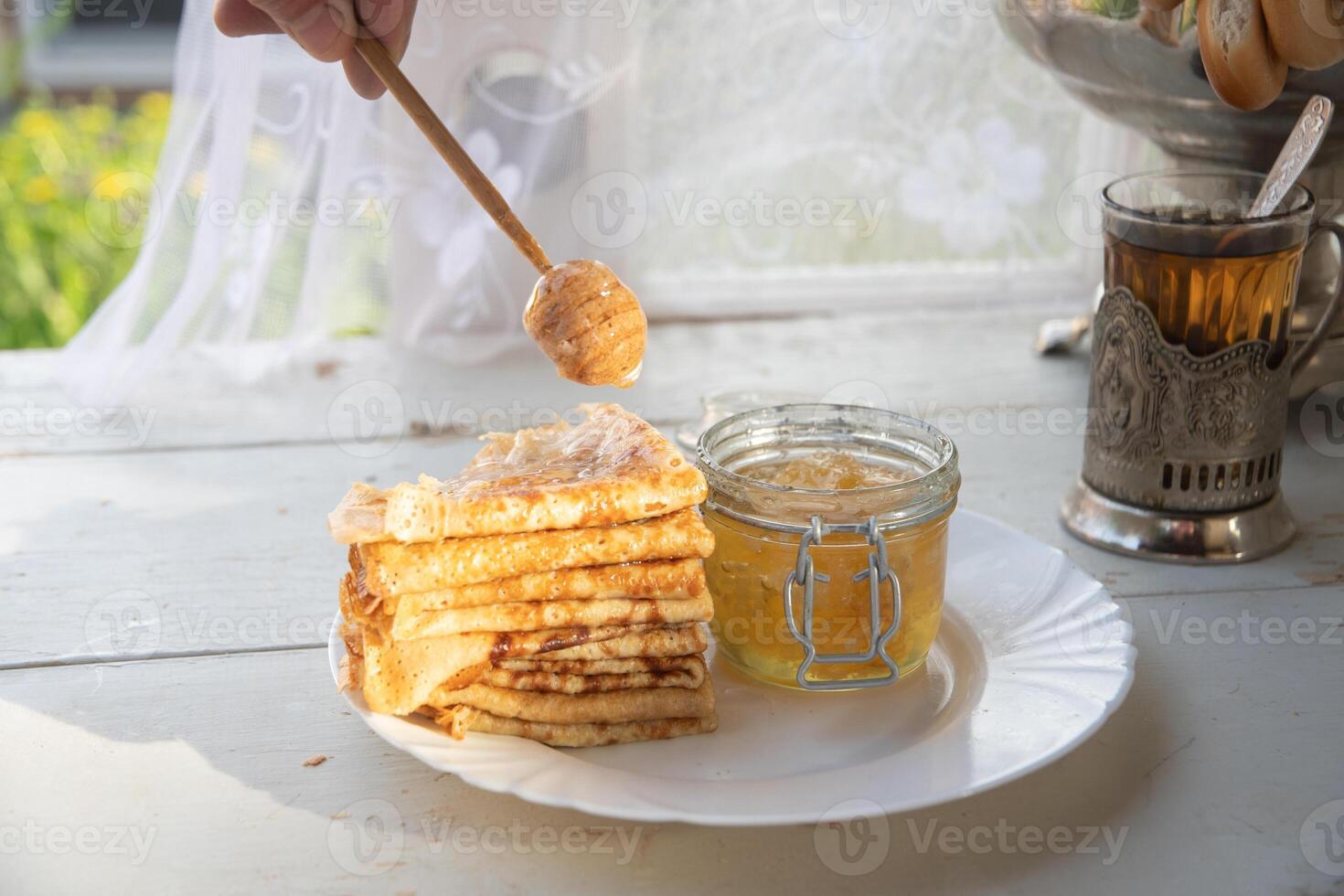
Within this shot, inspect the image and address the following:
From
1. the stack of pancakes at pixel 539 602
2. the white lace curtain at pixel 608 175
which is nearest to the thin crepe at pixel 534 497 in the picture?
the stack of pancakes at pixel 539 602

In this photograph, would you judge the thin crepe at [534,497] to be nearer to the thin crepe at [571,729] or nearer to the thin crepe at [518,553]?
the thin crepe at [518,553]

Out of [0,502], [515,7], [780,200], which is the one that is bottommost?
[0,502]

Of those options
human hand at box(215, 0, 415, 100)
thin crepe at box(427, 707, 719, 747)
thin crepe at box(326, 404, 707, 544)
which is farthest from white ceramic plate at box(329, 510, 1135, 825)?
human hand at box(215, 0, 415, 100)

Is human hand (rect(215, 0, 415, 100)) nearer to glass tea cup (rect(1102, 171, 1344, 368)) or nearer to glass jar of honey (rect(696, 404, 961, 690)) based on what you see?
glass jar of honey (rect(696, 404, 961, 690))

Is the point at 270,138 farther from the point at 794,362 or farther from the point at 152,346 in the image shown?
the point at 794,362

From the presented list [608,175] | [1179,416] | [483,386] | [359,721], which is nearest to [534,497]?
[359,721]

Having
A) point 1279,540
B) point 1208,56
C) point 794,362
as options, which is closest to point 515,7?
point 794,362
